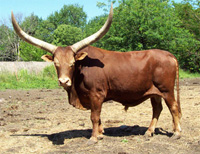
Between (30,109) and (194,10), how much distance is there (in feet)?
83.6

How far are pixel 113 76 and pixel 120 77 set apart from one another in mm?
150

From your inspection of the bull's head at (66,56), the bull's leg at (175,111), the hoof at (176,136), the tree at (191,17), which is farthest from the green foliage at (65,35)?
the hoof at (176,136)

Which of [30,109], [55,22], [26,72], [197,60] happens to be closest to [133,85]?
[30,109]

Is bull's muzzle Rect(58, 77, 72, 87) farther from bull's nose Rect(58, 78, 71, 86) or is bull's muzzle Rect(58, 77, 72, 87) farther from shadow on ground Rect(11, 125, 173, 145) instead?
shadow on ground Rect(11, 125, 173, 145)

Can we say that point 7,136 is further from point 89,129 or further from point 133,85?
point 133,85

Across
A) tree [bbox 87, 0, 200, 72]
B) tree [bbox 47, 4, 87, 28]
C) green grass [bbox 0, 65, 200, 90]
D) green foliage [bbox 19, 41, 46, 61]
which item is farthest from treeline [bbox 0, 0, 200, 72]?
tree [bbox 47, 4, 87, 28]

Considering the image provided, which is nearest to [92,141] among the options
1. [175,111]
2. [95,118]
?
[95,118]

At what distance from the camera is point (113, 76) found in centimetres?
548

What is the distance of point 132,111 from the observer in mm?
8742

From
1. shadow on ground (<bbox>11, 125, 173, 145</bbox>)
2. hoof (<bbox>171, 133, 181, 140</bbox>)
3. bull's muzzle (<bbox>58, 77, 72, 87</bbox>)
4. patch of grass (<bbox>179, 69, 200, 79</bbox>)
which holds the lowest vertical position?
shadow on ground (<bbox>11, 125, 173, 145</bbox>)

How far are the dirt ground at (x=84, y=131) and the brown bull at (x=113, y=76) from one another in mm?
390

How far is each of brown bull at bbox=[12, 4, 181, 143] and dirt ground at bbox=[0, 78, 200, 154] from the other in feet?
1.28

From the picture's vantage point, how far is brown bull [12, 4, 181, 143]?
5328mm

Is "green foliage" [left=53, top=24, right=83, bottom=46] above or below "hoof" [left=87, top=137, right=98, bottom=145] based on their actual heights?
above
